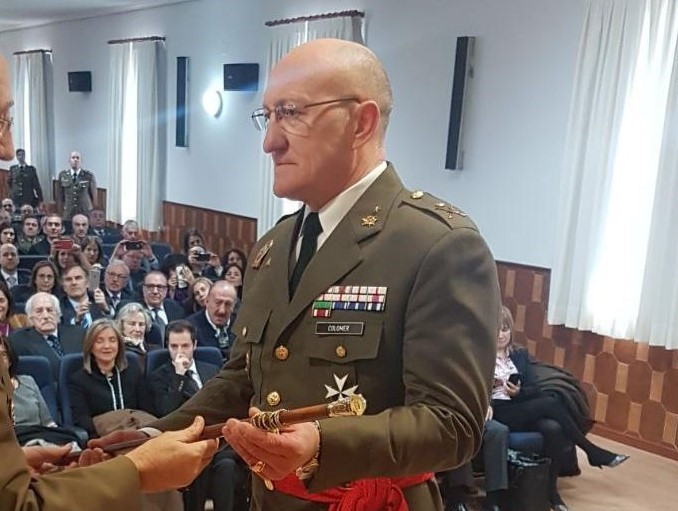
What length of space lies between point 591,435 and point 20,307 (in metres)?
3.81

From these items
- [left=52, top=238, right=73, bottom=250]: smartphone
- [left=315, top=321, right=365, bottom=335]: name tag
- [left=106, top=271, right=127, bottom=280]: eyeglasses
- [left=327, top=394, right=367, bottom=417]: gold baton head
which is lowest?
[left=106, top=271, right=127, bottom=280]: eyeglasses

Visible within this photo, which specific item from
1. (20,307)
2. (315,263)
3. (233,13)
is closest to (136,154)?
(233,13)

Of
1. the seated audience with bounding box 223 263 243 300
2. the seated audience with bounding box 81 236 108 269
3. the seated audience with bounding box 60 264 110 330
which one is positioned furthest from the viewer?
the seated audience with bounding box 81 236 108 269

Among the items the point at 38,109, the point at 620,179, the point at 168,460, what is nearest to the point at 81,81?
the point at 38,109

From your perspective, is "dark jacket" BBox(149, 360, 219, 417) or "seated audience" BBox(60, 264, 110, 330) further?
"seated audience" BBox(60, 264, 110, 330)

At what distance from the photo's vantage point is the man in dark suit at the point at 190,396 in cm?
332

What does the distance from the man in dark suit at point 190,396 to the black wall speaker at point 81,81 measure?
7891mm

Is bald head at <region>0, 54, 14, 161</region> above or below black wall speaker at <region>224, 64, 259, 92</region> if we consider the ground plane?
below

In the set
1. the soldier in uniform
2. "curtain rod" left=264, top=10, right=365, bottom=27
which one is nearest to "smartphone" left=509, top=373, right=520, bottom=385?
"curtain rod" left=264, top=10, right=365, bottom=27

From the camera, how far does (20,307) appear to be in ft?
16.5

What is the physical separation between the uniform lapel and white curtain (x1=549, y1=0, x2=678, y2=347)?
3.62m

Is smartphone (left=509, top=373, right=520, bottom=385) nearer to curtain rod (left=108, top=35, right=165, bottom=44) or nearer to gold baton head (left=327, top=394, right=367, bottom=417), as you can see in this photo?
gold baton head (left=327, top=394, right=367, bottom=417)

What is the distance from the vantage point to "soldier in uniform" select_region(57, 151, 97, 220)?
10031 mm

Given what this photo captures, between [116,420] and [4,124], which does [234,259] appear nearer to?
[116,420]
